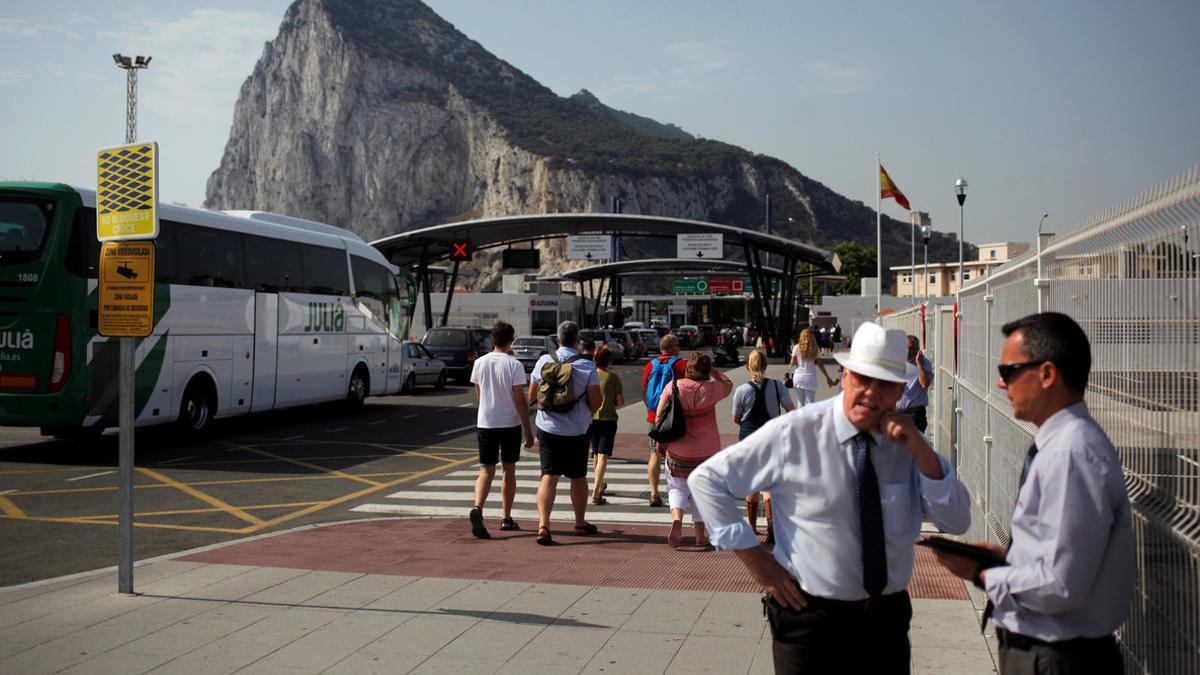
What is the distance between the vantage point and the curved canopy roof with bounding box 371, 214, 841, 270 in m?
52.3

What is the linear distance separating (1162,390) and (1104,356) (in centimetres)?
59

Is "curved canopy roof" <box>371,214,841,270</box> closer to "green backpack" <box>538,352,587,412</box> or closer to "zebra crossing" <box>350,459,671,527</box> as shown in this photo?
"zebra crossing" <box>350,459,671,527</box>

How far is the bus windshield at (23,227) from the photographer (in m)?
14.7

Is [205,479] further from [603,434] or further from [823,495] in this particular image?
[823,495]

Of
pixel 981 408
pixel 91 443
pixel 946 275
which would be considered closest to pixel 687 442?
pixel 981 408

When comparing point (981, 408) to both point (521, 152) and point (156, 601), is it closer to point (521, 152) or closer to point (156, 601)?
point (156, 601)

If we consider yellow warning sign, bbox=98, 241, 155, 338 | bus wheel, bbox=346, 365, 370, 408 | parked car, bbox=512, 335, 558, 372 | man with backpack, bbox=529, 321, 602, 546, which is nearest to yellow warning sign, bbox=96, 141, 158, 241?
yellow warning sign, bbox=98, 241, 155, 338

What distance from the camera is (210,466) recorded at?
14812mm

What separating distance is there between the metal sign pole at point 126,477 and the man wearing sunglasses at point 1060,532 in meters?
5.72

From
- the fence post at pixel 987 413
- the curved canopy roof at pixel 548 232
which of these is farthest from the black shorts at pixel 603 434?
the curved canopy roof at pixel 548 232

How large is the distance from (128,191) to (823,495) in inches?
219

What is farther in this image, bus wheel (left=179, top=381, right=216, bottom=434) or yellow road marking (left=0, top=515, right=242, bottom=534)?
bus wheel (left=179, top=381, right=216, bottom=434)

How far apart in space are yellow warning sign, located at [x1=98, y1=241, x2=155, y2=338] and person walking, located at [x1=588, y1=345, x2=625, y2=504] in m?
5.53

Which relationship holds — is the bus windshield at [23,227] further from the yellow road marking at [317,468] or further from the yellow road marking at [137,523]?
the yellow road marking at [137,523]
